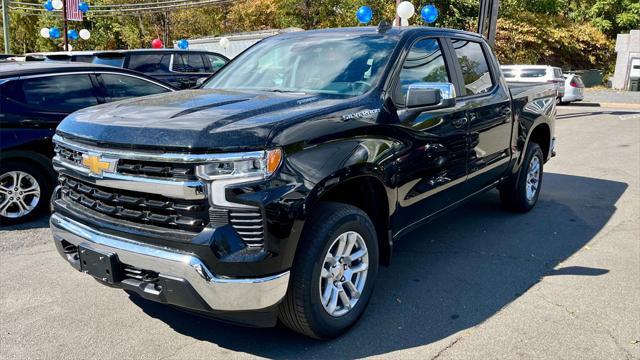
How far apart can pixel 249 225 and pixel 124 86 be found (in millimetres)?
4795

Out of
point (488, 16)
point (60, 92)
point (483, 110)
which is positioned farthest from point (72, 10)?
point (483, 110)

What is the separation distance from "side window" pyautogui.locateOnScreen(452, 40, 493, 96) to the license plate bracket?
10.2 ft

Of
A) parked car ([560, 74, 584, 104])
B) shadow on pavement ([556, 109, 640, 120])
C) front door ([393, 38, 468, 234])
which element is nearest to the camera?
front door ([393, 38, 468, 234])

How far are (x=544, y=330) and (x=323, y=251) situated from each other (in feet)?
5.23

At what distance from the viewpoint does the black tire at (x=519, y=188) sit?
584cm

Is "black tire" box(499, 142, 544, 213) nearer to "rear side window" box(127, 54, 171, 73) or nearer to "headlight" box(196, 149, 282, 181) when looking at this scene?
"headlight" box(196, 149, 282, 181)

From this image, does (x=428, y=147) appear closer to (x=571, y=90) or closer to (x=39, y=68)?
(x=39, y=68)

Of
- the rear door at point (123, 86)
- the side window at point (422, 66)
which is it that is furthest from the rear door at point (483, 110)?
the rear door at point (123, 86)

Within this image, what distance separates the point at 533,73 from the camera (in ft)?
66.6

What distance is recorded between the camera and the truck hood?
273cm

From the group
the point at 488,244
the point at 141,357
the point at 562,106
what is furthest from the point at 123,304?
the point at 562,106

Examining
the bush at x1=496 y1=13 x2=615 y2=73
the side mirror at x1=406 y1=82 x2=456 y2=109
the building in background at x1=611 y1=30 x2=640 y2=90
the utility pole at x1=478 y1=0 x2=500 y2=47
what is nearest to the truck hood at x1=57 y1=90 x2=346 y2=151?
the side mirror at x1=406 y1=82 x2=456 y2=109

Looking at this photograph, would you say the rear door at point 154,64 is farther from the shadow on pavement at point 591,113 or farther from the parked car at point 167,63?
the shadow on pavement at point 591,113

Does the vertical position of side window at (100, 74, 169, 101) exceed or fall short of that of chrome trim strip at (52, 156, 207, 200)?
it exceeds it
